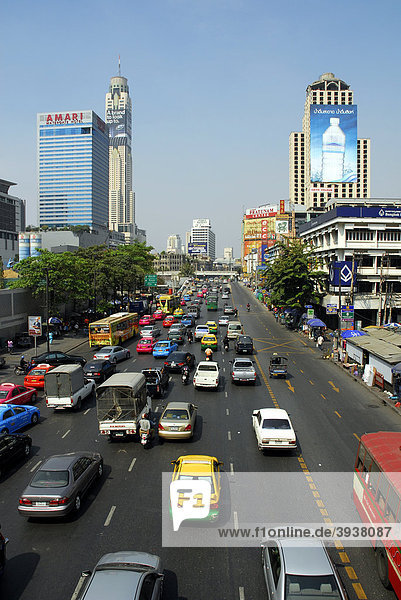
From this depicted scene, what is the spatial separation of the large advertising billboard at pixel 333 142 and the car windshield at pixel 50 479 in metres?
136

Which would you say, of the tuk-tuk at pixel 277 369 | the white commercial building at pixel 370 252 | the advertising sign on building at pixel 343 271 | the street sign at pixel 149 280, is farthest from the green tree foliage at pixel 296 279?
the street sign at pixel 149 280

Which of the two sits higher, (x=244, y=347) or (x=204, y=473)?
(x=204, y=473)

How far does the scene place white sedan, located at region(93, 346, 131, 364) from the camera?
3456 centimetres

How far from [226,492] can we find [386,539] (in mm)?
5120

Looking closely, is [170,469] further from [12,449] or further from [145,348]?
[145,348]

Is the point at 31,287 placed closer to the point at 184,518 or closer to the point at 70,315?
the point at 70,315

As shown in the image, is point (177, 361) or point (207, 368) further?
point (177, 361)

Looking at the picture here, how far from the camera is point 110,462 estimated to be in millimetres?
16453

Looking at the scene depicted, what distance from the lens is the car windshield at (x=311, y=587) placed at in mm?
7605

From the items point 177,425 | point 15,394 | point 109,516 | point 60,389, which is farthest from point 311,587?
point 15,394

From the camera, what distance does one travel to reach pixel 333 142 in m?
134

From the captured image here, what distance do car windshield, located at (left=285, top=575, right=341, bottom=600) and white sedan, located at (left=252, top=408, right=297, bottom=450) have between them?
881 cm

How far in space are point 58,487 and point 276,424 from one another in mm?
8558

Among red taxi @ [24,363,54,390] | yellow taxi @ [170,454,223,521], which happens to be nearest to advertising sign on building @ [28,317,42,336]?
red taxi @ [24,363,54,390]
